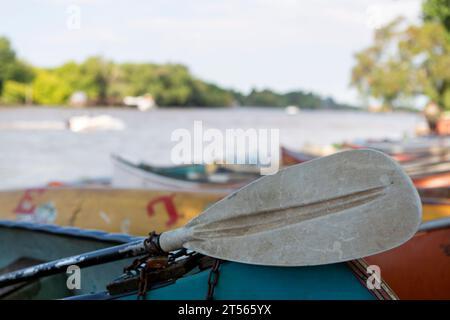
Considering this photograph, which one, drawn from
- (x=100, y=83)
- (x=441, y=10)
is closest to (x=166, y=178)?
(x=441, y=10)

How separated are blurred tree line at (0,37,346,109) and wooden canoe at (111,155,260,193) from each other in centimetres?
5941

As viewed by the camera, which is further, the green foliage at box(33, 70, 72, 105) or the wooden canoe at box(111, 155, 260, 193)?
the green foliage at box(33, 70, 72, 105)

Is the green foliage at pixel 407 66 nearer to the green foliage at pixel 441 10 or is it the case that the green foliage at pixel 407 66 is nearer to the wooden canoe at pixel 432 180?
the green foliage at pixel 441 10

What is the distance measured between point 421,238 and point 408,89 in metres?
37.9

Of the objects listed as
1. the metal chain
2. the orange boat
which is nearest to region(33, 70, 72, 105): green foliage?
the orange boat

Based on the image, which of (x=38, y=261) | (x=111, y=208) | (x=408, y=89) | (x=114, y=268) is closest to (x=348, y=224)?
(x=114, y=268)

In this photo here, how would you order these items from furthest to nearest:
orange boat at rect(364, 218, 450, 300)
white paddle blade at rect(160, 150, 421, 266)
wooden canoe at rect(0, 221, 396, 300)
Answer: orange boat at rect(364, 218, 450, 300) → wooden canoe at rect(0, 221, 396, 300) → white paddle blade at rect(160, 150, 421, 266)

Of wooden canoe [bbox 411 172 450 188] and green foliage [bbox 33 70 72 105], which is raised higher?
wooden canoe [bbox 411 172 450 188]

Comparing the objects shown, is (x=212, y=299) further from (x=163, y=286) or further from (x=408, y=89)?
(x=408, y=89)

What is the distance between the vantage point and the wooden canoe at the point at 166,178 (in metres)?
9.84

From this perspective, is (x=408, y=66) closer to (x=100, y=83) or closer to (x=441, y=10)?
(x=441, y=10)

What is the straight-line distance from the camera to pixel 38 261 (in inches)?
204

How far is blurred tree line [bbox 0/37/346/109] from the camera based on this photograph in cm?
7675

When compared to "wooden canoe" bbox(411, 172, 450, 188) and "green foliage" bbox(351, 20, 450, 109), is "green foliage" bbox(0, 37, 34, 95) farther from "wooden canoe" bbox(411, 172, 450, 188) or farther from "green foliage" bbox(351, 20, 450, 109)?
"wooden canoe" bbox(411, 172, 450, 188)
